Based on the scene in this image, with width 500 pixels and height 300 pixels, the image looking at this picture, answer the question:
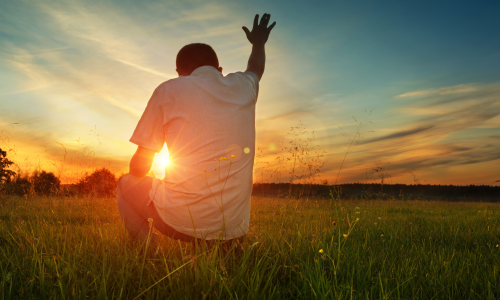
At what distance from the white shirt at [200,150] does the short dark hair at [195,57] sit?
0.77ft

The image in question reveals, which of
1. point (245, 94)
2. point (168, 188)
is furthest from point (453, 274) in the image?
point (168, 188)

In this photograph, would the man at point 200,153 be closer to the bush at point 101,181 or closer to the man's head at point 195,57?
the man's head at point 195,57

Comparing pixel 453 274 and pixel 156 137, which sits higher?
pixel 156 137

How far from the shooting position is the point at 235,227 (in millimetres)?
2066

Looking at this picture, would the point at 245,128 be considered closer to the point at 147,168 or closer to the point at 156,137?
the point at 156,137

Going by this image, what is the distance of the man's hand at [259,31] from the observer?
296cm

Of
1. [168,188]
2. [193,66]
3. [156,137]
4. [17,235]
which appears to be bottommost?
[17,235]

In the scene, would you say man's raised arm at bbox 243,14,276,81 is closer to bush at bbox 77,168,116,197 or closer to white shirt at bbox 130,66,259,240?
white shirt at bbox 130,66,259,240

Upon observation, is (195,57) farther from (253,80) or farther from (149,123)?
(149,123)

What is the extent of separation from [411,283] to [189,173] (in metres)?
1.69

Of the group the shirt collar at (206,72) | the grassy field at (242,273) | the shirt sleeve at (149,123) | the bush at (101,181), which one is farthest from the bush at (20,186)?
the shirt collar at (206,72)

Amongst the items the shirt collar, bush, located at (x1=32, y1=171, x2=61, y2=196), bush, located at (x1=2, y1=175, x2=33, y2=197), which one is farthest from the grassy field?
bush, located at (x1=2, y1=175, x2=33, y2=197)

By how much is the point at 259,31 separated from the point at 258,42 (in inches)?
5.8

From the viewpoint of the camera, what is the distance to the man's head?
2301 mm
